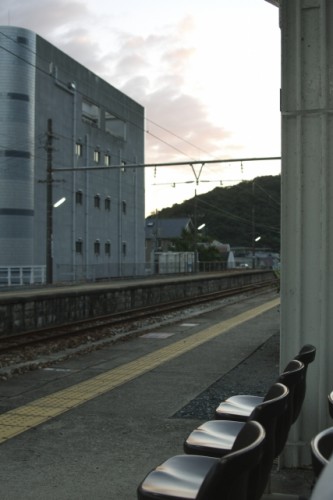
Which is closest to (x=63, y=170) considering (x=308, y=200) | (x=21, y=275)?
(x=21, y=275)

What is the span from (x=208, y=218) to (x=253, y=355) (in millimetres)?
107129

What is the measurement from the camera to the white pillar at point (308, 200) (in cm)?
418

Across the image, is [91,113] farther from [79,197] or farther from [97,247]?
[97,247]

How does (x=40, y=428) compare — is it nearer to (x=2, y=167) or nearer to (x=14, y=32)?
(x=2, y=167)

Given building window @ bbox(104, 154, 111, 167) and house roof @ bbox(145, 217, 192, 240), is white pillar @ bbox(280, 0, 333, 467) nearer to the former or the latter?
building window @ bbox(104, 154, 111, 167)

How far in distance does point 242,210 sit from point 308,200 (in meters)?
Answer: 81.7

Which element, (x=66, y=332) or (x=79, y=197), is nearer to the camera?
(x=66, y=332)

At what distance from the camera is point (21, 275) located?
29.8 meters

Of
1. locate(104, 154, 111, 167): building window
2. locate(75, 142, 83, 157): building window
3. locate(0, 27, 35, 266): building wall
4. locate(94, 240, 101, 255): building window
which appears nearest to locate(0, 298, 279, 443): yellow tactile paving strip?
locate(0, 27, 35, 266): building wall

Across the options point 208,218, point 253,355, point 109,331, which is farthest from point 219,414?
point 208,218

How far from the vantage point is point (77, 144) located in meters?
40.4

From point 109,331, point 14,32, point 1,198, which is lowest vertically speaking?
point 109,331

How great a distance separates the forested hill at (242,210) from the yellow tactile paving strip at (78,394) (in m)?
43.9

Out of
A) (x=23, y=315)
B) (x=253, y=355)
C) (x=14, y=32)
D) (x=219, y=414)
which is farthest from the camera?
(x=14, y=32)
